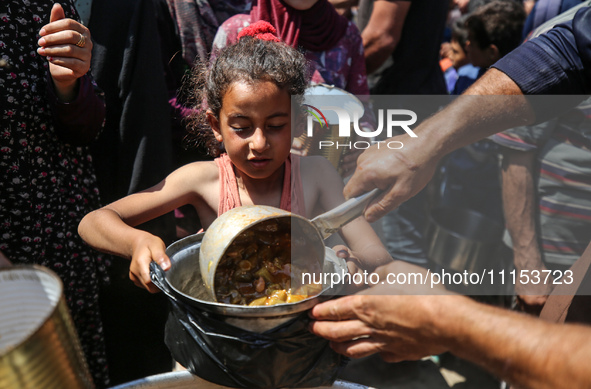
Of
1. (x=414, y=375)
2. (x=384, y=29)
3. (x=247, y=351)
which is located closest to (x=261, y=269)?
(x=247, y=351)

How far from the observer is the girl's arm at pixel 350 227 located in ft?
5.68

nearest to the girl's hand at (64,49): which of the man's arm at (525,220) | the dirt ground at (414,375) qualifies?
the dirt ground at (414,375)

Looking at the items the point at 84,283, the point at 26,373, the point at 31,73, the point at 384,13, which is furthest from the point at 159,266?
the point at 384,13

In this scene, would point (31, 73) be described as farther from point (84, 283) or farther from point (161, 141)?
point (84, 283)

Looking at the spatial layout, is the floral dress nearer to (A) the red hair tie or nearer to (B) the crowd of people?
(B) the crowd of people

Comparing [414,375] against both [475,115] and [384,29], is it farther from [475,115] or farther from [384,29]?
[384,29]

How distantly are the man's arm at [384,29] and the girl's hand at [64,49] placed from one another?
6.31 feet

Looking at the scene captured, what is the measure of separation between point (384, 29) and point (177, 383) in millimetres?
2497

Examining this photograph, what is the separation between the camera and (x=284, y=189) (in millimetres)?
1867

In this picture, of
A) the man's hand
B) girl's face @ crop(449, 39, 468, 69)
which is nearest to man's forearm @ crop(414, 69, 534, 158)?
the man's hand

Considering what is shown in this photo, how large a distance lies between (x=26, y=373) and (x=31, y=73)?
1.35 metres

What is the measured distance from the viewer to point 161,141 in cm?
219

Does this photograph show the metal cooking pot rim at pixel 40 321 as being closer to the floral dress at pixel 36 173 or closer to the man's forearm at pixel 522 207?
the floral dress at pixel 36 173

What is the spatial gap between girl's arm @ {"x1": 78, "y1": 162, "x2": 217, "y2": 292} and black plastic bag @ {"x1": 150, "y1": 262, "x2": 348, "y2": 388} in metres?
0.08
